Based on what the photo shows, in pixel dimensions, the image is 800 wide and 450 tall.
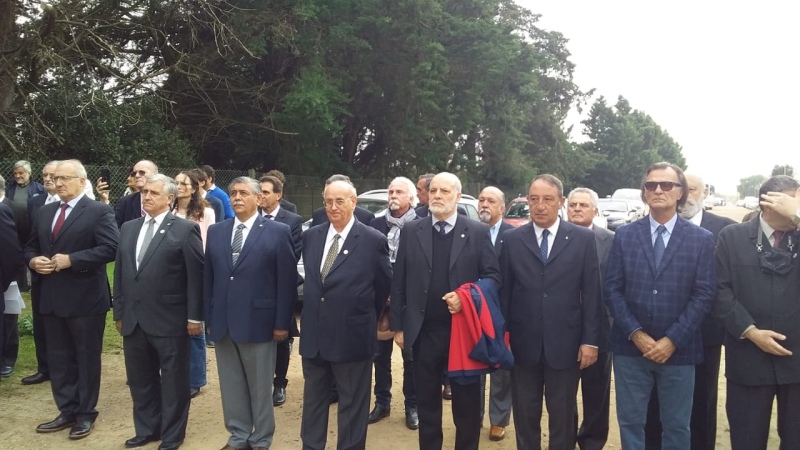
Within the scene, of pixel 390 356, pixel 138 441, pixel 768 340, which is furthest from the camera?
pixel 390 356

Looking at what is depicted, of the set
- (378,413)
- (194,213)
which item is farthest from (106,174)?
(378,413)

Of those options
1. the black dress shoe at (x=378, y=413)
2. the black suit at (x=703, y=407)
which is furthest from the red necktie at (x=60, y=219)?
the black suit at (x=703, y=407)

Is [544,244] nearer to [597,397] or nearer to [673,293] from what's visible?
[673,293]

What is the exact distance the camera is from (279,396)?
18.0 feet

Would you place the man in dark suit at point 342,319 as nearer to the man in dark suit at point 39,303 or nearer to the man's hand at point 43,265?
the man's hand at point 43,265

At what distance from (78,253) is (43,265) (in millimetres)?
276

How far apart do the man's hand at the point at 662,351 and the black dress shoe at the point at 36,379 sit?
576 centimetres

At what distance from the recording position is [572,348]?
149 inches

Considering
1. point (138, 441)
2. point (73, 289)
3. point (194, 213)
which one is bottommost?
point (138, 441)

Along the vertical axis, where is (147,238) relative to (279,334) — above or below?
above

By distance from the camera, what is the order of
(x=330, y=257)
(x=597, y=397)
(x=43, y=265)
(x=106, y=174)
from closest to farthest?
1. (x=330, y=257)
2. (x=597, y=397)
3. (x=43, y=265)
4. (x=106, y=174)

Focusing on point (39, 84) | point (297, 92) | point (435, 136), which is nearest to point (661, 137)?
point (435, 136)

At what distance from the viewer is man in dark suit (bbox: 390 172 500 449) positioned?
12.7 feet

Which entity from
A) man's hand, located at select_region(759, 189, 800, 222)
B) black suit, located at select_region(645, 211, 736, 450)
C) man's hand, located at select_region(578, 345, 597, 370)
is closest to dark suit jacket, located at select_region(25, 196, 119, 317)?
man's hand, located at select_region(578, 345, 597, 370)
